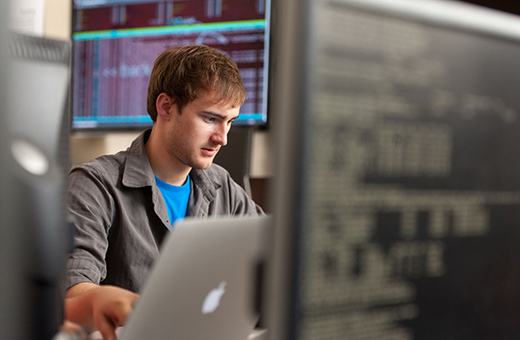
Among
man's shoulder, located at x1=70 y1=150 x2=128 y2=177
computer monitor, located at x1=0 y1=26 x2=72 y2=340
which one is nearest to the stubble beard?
man's shoulder, located at x1=70 y1=150 x2=128 y2=177

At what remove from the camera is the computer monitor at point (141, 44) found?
2.12 m

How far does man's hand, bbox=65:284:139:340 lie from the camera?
77 cm

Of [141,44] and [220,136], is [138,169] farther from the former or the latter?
[141,44]

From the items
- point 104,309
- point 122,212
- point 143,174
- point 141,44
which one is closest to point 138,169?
point 143,174

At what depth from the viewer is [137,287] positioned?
4.63 feet

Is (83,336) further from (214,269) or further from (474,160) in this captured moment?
(474,160)

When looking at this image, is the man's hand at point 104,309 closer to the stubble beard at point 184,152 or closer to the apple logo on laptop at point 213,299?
the apple logo on laptop at point 213,299

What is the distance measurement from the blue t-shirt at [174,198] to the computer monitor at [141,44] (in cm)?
59

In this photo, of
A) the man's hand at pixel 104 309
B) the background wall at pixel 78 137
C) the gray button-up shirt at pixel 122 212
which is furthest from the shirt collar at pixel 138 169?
the background wall at pixel 78 137

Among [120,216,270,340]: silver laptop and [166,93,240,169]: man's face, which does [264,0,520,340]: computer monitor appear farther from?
[166,93,240,169]: man's face

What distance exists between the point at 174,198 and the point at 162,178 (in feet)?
0.22

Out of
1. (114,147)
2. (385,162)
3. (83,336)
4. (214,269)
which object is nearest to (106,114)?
(114,147)

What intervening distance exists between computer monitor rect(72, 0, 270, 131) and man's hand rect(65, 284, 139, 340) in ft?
4.44

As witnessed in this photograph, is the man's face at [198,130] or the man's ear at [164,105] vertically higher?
the man's ear at [164,105]
